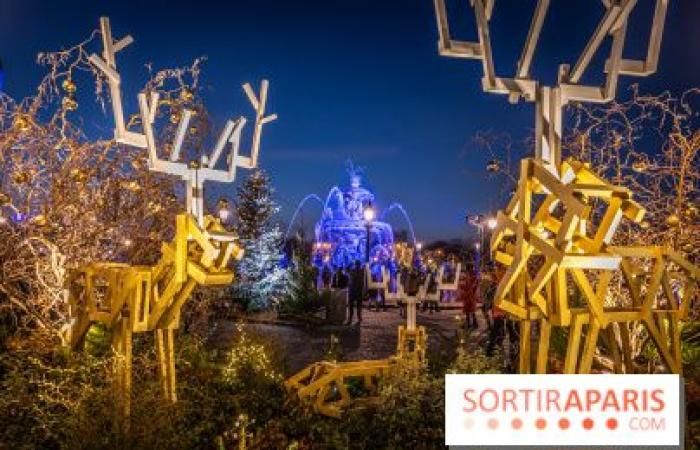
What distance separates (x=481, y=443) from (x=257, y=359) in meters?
5.21

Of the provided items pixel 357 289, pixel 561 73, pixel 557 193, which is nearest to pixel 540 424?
pixel 557 193

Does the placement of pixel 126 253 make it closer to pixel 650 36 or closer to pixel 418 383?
pixel 418 383

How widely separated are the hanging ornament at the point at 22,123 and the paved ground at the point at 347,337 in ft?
13.6

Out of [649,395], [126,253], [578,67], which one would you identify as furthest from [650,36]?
[126,253]

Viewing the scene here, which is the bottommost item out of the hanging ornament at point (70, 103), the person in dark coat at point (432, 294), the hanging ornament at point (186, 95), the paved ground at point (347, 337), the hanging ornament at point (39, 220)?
the paved ground at point (347, 337)

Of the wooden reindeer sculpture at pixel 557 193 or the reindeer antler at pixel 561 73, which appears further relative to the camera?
the reindeer antler at pixel 561 73

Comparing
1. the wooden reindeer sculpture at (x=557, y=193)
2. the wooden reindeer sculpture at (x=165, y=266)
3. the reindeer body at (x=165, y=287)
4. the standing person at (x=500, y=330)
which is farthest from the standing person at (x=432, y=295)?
→ the wooden reindeer sculpture at (x=557, y=193)

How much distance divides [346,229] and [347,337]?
10738mm

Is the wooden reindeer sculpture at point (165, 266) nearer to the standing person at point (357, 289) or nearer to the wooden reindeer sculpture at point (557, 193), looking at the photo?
the wooden reindeer sculpture at point (557, 193)

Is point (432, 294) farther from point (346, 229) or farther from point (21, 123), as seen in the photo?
point (21, 123)

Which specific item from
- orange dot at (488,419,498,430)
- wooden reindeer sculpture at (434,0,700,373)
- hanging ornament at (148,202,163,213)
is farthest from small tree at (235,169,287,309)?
orange dot at (488,419,498,430)

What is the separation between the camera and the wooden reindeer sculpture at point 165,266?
238 inches

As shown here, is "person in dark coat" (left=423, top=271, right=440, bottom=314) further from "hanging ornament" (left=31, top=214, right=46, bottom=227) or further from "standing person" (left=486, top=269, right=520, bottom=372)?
"hanging ornament" (left=31, top=214, right=46, bottom=227)

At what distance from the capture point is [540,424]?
3445mm
